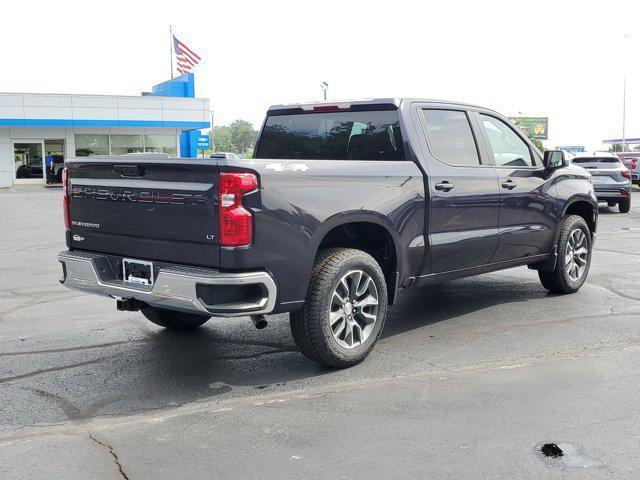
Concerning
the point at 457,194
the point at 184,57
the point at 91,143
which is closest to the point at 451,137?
the point at 457,194

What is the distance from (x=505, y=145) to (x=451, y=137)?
0.94 metres

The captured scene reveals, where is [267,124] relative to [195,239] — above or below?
above

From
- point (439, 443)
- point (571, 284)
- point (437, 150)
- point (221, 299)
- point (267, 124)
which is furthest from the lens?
point (571, 284)

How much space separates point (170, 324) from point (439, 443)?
3.23m

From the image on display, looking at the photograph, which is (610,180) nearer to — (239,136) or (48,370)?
(48,370)

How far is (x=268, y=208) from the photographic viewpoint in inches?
183

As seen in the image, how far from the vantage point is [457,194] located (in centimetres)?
618

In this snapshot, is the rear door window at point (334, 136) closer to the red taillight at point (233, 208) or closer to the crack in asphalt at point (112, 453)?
the red taillight at point (233, 208)

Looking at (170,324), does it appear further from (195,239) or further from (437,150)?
(437,150)

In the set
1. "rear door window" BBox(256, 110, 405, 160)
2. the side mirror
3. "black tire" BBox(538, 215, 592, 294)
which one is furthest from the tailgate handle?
"black tire" BBox(538, 215, 592, 294)

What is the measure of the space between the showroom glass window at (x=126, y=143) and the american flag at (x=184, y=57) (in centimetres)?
613

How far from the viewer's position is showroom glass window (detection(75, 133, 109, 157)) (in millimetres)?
42531

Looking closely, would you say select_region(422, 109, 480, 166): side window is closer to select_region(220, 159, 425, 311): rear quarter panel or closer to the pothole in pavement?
select_region(220, 159, 425, 311): rear quarter panel

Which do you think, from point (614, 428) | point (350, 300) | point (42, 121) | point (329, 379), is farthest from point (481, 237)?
point (42, 121)
